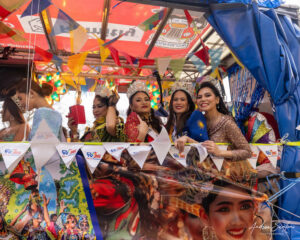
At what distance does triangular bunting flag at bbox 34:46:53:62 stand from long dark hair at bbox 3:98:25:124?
1.17m

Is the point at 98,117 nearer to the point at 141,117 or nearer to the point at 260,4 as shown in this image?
the point at 141,117

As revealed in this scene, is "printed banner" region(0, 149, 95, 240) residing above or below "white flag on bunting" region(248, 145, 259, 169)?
below

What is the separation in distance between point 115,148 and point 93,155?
8.1 inches

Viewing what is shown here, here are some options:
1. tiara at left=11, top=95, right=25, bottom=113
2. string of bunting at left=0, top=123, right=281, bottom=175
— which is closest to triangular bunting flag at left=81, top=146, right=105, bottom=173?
string of bunting at left=0, top=123, right=281, bottom=175

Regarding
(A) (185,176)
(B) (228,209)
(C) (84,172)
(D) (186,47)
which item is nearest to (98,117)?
(C) (84,172)

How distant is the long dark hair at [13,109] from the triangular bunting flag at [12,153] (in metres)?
0.71

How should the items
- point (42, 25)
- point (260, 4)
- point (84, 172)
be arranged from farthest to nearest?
point (42, 25)
point (260, 4)
point (84, 172)

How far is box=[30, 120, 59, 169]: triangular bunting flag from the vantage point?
2277 millimetres

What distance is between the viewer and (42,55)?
402 centimetres

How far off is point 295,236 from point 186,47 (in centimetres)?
330

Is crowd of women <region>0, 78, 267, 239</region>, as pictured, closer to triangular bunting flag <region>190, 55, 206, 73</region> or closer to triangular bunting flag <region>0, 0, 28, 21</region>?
triangular bunting flag <region>0, 0, 28, 21</region>

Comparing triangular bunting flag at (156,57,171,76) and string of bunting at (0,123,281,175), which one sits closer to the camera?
string of bunting at (0,123,281,175)

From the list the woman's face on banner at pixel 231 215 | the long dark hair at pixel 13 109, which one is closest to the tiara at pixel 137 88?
the long dark hair at pixel 13 109

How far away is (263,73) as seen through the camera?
3.02 meters
